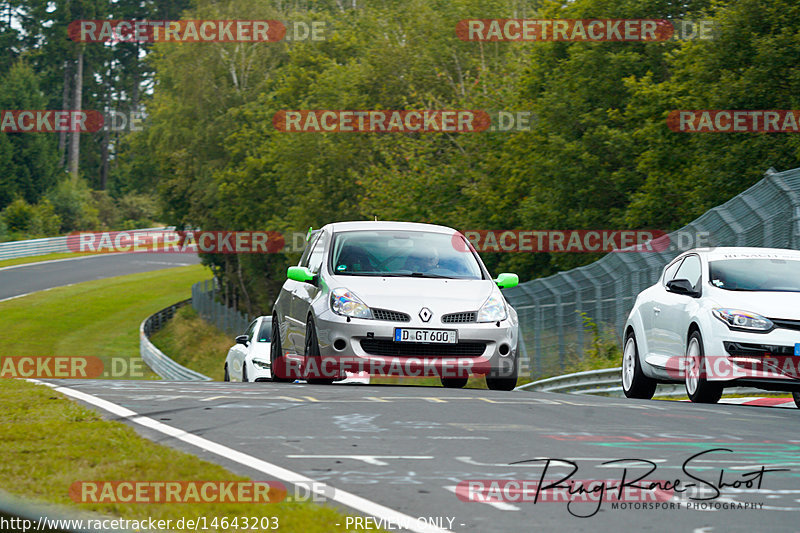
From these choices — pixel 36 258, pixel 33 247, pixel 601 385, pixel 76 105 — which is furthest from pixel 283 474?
pixel 76 105

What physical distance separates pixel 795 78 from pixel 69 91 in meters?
105

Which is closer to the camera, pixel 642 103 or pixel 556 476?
pixel 556 476

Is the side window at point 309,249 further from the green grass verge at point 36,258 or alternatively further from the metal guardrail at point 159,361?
the green grass verge at point 36,258

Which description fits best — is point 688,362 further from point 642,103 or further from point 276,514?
point 642,103

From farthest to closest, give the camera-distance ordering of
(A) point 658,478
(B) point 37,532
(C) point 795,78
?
1. (C) point 795,78
2. (A) point 658,478
3. (B) point 37,532

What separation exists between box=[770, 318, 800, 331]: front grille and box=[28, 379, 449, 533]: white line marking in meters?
6.18

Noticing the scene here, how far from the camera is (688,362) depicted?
43.5 feet

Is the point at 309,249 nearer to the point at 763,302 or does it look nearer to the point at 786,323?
the point at 763,302

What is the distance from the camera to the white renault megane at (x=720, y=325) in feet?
40.7

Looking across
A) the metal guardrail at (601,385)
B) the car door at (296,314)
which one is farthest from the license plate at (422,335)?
the metal guardrail at (601,385)

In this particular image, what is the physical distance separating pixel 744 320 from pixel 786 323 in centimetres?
39

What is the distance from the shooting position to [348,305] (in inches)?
525

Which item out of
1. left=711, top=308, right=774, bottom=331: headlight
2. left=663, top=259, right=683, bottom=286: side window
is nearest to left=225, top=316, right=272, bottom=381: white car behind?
left=663, top=259, right=683, bottom=286: side window

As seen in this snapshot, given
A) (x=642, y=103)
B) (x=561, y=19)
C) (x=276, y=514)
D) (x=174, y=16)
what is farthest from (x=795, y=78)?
(x=174, y=16)
